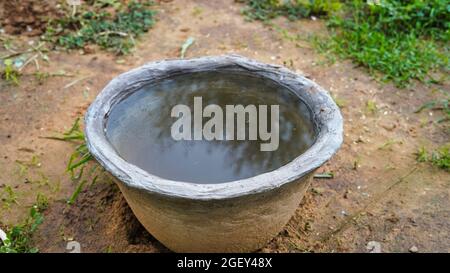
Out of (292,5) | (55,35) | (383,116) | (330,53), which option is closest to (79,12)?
(55,35)

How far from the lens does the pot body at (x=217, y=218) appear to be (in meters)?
2.31

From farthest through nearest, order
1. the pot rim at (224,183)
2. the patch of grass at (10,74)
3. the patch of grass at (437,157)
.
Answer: the patch of grass at (10,74)
the patch of grass at (437,157)
the pot rim at (224,183)

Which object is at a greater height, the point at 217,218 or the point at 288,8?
the point at 217,218

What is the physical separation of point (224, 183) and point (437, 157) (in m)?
1.89

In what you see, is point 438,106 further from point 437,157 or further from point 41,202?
point 41,202

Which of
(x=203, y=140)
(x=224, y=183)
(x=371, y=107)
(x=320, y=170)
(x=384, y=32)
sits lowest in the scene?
(x=320, y=170)

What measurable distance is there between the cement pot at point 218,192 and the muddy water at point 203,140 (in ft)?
0.25

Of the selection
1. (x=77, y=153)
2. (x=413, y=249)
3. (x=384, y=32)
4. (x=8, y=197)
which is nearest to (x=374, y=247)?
(x=413, y=249)

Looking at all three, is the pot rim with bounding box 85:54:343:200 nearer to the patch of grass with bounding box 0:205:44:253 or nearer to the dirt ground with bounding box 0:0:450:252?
the dirt ground with bounding box 0:0:450:252

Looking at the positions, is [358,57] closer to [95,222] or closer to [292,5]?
[292,5]

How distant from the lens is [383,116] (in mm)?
3928

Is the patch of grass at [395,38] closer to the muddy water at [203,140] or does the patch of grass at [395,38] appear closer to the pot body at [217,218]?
the muddy water at [203,140]

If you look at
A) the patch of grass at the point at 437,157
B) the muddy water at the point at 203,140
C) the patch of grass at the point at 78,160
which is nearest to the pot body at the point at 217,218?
the muddy water at the point at 203,140

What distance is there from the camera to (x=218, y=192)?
2.21 m
